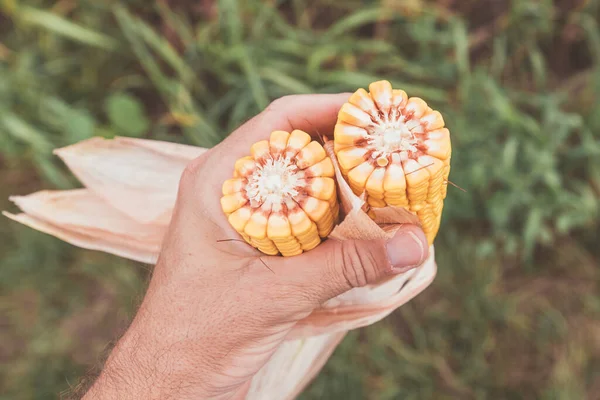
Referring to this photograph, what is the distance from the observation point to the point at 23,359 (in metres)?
2.82

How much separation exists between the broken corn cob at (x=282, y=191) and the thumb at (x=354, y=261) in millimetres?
131

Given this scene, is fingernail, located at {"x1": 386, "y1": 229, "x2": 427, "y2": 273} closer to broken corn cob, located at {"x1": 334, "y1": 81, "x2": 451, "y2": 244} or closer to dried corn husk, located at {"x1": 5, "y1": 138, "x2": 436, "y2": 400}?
broken corn cob, located at {"x1": 334, "y1": 81, "x2": 451, "y2": 244}

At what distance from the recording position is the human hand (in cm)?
140

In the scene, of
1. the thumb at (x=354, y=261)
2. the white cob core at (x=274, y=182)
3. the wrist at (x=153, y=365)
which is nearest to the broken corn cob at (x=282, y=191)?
the white cob core at (x=274, y=182)

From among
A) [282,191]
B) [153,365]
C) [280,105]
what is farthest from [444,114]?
[153,365]

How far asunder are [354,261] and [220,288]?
16.9 inches

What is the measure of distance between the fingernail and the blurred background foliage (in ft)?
3.02

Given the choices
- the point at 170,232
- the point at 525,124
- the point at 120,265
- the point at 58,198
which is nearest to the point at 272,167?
the point at 170,232

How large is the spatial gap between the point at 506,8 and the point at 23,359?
3497mm

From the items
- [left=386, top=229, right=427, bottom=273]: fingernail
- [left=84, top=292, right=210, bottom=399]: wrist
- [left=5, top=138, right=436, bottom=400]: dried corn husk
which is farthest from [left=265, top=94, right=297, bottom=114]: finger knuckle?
[left=84, top=292, right=210, bottom=399]: wrist

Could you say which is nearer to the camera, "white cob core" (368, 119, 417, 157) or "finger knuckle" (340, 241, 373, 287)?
"white cob core" (368, 119, 417, 157)

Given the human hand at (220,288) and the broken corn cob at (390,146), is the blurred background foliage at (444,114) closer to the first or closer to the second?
the human hand at (220,288)

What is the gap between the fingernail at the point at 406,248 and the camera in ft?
4.29

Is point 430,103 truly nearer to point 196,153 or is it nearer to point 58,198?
point 196,153
